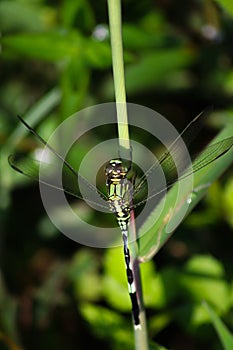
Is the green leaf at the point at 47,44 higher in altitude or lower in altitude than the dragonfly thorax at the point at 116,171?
higher

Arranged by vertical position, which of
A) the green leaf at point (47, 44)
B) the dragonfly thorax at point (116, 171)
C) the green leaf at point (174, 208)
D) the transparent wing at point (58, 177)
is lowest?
the green leaf at point (174, 208)

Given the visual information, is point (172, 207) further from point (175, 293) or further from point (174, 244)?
point (174, 244)

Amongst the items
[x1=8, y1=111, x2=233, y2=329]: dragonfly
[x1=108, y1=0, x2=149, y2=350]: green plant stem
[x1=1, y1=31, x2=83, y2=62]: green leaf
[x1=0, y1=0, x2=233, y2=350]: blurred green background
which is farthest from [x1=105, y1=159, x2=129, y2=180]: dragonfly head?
[x1=1, y1=31, x2=83, y2=62]: green leaf

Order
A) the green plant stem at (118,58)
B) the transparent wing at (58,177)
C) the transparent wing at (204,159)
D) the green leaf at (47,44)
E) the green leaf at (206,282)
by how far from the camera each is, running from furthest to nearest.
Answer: the green leaf at (47,44) → the green leaf at (206,282) → the transparent wing at (58,177) → the transparent wing at (204,159) → the green plant stem at (118,58)

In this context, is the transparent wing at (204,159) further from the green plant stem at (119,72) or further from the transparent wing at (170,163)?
the green plant stem at (119,72)

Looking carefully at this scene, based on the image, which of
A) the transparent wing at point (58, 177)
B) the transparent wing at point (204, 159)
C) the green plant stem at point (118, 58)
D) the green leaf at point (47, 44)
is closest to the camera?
the green plant stem at point (118, 58)

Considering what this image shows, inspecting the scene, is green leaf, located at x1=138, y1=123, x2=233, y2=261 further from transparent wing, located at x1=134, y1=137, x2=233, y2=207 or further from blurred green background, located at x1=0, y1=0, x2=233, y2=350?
blurred green background, located at x1=0, y1=0, x2=233, y2=350

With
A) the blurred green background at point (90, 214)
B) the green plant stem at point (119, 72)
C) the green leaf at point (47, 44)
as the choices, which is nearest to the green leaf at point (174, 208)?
the green plant stem at point (119, 72)

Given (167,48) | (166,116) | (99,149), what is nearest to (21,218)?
(99,149)
